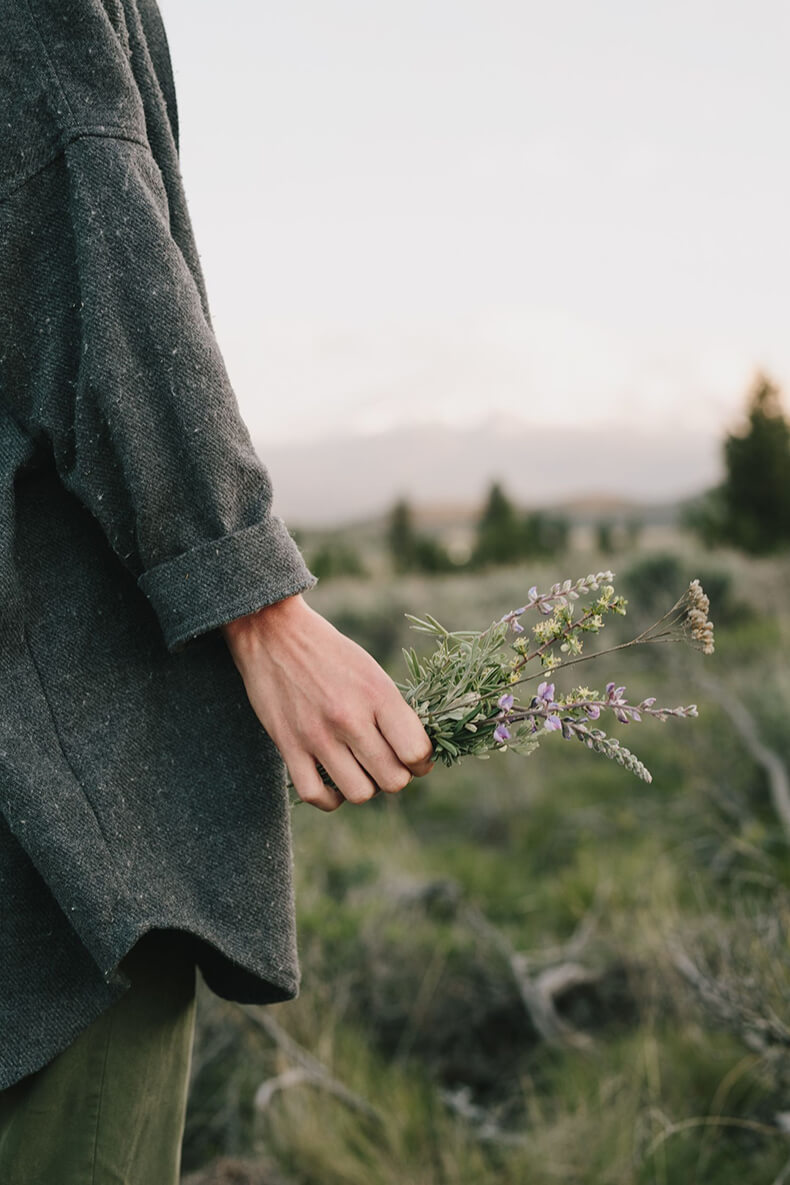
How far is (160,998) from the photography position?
116cm

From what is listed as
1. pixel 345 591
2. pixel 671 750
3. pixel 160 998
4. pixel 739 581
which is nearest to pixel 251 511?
pixel 160 998

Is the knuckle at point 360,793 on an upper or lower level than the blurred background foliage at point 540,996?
upper

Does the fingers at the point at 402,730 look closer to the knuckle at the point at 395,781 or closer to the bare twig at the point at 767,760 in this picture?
the knuckle at the point at 395,781

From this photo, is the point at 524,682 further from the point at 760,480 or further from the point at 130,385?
the point at 760,480

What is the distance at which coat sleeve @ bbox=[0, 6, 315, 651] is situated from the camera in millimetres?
1024

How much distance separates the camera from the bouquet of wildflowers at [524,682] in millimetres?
1115

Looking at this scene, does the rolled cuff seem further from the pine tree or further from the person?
the pine tree

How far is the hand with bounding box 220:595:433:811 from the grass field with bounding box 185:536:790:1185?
153 cm

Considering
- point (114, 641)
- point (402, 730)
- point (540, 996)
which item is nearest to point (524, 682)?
point (402, 730)

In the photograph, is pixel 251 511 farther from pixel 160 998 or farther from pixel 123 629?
pixel 160 998

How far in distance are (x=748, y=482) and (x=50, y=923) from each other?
69.9 feet

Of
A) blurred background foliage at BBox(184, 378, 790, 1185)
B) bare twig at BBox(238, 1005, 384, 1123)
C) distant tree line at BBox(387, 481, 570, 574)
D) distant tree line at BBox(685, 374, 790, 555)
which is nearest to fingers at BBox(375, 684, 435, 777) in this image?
blurred background foliage at BBox(184, 378, 790, 1185)

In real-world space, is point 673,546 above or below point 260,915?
below

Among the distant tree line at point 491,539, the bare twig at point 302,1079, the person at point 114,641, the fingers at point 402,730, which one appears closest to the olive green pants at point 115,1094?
the person at point 114,641
